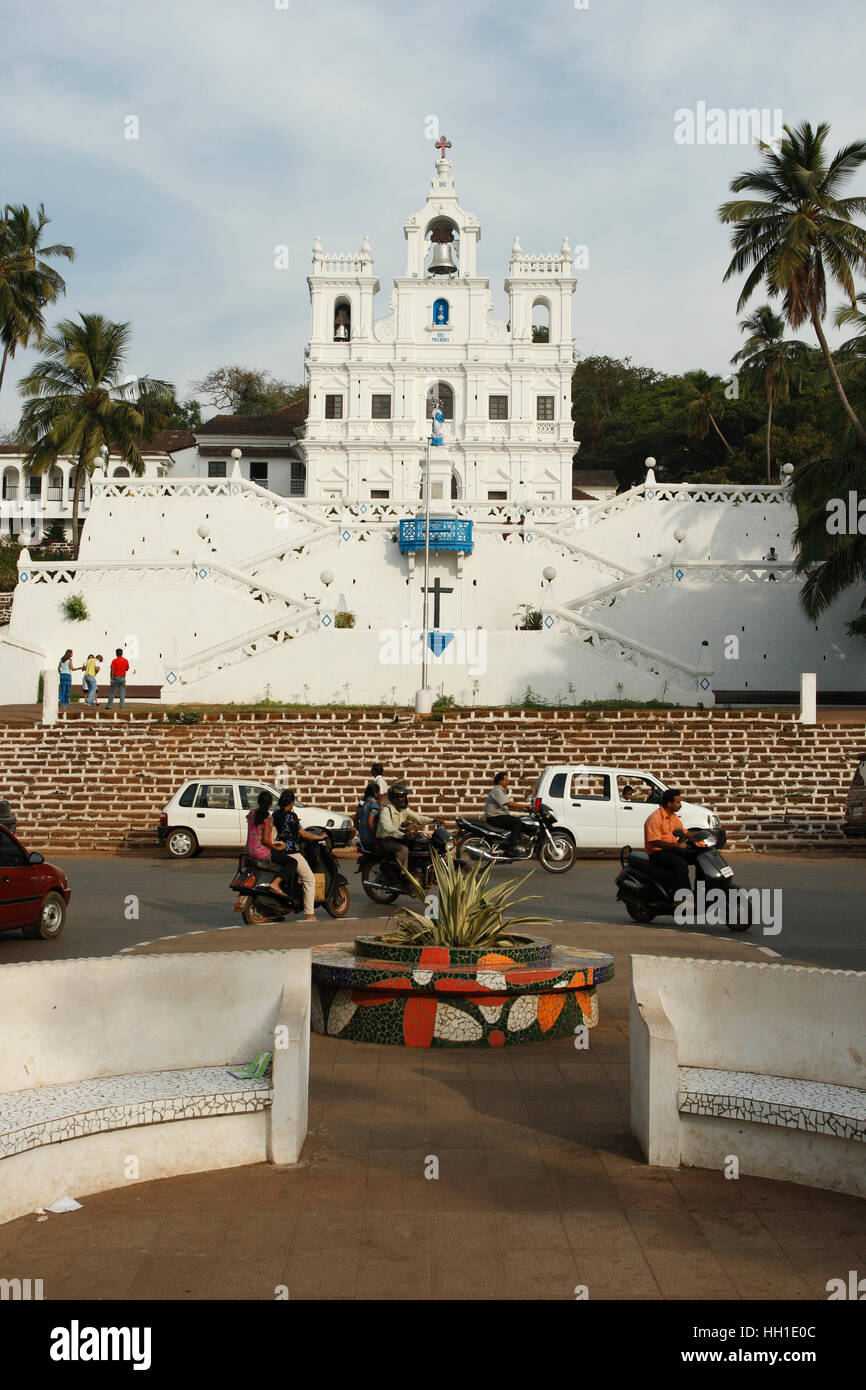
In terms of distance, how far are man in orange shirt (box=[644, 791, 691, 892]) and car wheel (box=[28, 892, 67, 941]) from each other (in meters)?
6.03

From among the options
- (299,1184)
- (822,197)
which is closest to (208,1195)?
(299,1184)

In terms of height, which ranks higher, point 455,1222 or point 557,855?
point 557,855

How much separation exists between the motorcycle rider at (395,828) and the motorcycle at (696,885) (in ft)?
8.48

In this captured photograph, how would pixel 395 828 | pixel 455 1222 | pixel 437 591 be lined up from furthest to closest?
pixel 437 591, pixel 395 828, pixel 455 1222

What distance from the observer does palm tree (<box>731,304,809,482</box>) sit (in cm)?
5669

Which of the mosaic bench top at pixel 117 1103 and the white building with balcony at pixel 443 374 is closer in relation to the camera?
the mosaic bench top at pixel 117 1103

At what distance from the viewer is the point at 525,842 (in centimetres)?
1883

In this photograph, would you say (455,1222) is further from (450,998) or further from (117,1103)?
(450,998)

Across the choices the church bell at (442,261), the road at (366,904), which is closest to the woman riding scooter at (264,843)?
the road at (366,904)

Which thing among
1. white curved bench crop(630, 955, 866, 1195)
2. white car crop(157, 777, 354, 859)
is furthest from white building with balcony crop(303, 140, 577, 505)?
white curved bench crop(630, 955, 866, 1195)

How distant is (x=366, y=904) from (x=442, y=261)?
44.3 metres

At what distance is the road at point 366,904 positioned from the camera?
1291cm

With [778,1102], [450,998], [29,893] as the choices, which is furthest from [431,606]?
[778,1102]

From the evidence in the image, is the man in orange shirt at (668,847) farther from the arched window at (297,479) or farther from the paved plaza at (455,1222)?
the arched window at (297,479)
